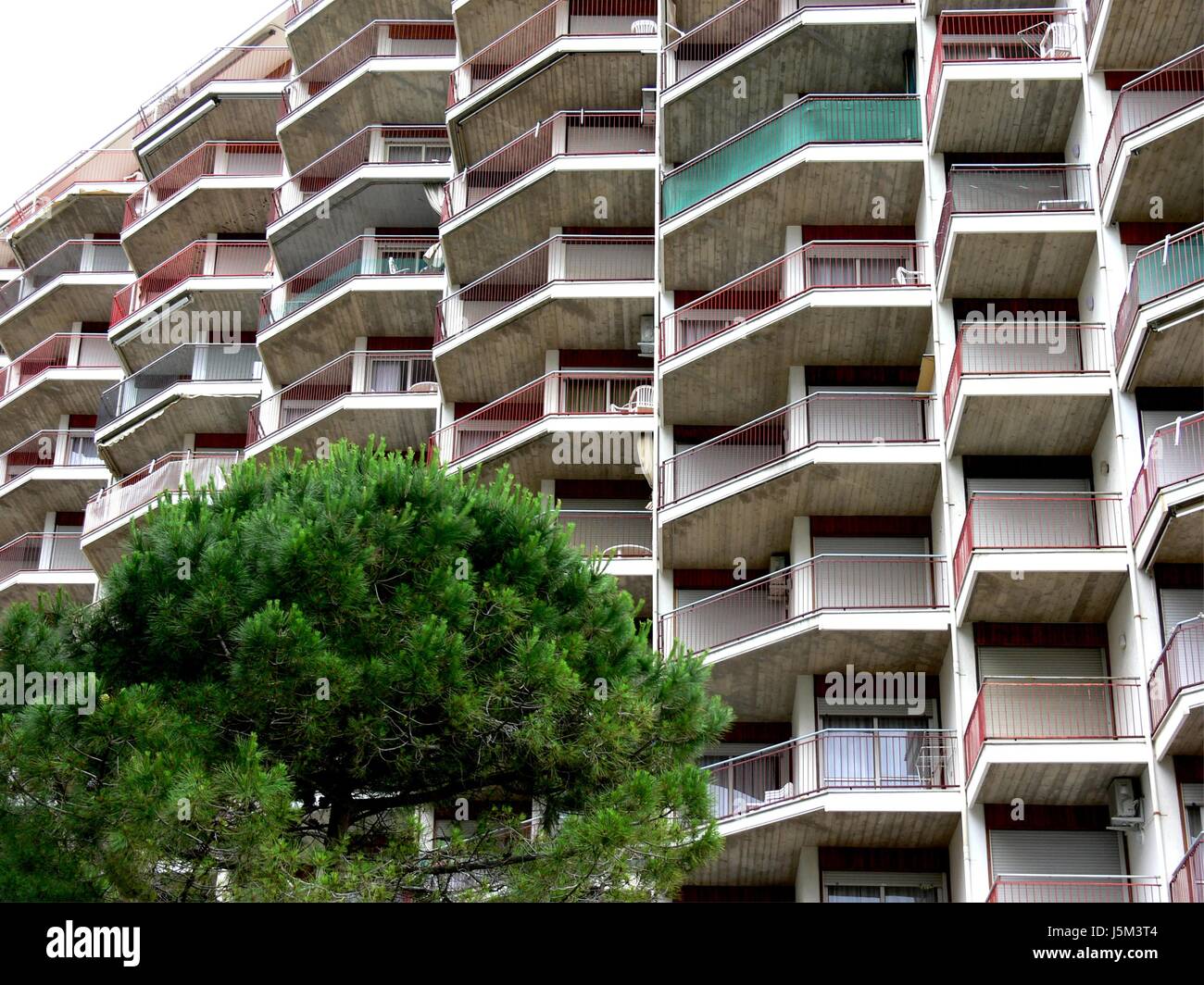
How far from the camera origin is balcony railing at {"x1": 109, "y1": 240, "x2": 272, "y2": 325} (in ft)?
141

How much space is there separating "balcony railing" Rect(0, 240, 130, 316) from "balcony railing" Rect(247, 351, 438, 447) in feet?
37.0

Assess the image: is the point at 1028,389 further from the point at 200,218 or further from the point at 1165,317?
the point at 200,218

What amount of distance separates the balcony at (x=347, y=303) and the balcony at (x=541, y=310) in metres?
1.32

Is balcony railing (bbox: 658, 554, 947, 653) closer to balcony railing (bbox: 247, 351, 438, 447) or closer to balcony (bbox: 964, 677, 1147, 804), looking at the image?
balcony (bbox: 964, 677, 1147, 804)

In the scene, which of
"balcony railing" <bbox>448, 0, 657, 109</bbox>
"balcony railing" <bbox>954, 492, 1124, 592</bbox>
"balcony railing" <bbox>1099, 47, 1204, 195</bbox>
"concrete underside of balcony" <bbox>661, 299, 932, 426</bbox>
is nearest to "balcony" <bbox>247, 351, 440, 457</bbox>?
"concrete underside of balcony" <bbox>661, 299, 932, 426</bbox>

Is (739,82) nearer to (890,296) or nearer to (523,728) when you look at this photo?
(890,296)

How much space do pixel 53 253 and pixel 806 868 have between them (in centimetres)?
3153

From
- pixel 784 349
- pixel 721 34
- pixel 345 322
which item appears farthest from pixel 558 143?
pixel 784 349

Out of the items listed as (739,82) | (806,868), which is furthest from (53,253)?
(806,868)

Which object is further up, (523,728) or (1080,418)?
(1080,418)

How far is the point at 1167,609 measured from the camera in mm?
25812

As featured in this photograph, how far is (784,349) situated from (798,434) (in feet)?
6.03
